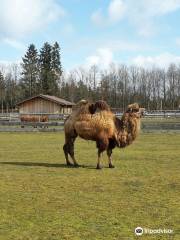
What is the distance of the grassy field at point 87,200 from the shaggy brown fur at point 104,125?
2.63 feet

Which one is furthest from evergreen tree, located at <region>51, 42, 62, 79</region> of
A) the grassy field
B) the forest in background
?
the grassy field

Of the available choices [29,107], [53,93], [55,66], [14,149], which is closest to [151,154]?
[14,149]

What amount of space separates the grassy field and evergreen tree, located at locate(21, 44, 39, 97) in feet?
288

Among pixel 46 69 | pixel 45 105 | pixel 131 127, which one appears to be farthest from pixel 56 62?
pixel 131 127

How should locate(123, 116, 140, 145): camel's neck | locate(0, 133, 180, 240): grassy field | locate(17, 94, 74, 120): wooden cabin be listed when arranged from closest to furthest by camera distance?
locate(0, 133, 180, 240): grassy field, locate(123, 116, 140, 145): camel's neck, locate(17, 94, 74, 120): wooden cabin

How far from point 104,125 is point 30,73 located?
307 feet

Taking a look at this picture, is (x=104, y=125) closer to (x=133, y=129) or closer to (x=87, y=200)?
(x=133, y=129)

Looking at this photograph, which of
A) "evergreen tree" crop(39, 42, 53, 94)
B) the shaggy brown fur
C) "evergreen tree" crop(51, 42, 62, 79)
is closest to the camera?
the shaggy brown fur

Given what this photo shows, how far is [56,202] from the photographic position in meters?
8.50

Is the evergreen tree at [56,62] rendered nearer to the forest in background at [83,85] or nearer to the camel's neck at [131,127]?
the forest in background at [83,85]

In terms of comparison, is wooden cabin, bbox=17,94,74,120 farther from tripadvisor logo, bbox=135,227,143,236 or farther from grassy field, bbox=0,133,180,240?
tripadvisor logo, bbox=135,227,143,236

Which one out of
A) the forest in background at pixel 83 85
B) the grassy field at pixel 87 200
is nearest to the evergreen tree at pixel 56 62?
the forest in background at pixel 83 85

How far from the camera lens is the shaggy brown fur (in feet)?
43.4

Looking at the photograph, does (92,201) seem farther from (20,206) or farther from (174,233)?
(174,233)
